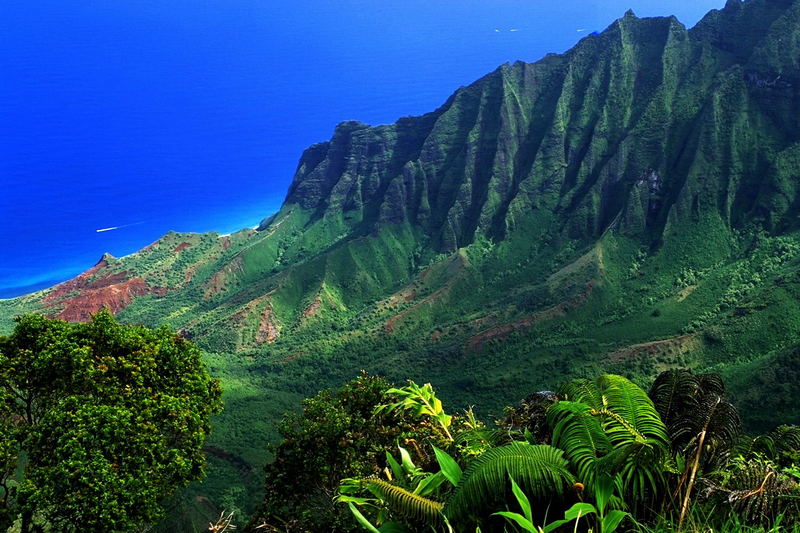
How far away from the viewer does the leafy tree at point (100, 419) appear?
1533 centimetres

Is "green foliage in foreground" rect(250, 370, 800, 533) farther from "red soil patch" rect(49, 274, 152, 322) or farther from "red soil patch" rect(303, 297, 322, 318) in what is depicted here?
"red soil patch" rect(49, 274, 152, 322)

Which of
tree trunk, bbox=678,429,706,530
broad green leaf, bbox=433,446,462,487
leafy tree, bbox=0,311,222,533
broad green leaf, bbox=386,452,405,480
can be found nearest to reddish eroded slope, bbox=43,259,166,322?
leafy tree, bbox=0,311,222,533

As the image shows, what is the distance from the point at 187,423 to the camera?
18.6 metres

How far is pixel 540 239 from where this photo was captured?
11775cm

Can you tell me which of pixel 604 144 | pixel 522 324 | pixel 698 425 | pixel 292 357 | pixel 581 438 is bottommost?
pixel 522 324

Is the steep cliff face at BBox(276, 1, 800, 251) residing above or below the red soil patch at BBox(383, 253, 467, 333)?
above

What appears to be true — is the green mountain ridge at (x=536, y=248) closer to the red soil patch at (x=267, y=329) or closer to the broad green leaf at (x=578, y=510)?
the red soil patch at (x=267, y=329)

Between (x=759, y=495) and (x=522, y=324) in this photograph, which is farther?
(x=522, y=324)

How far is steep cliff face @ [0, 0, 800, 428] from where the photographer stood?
8250cm

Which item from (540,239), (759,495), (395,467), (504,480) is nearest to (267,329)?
(540,239)

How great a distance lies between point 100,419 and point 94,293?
431 ft

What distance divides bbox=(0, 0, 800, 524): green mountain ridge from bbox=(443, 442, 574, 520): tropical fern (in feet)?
166

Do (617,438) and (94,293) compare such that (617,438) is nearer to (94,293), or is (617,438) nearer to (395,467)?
(395,467)

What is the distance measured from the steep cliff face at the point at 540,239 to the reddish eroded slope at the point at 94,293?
593mm
